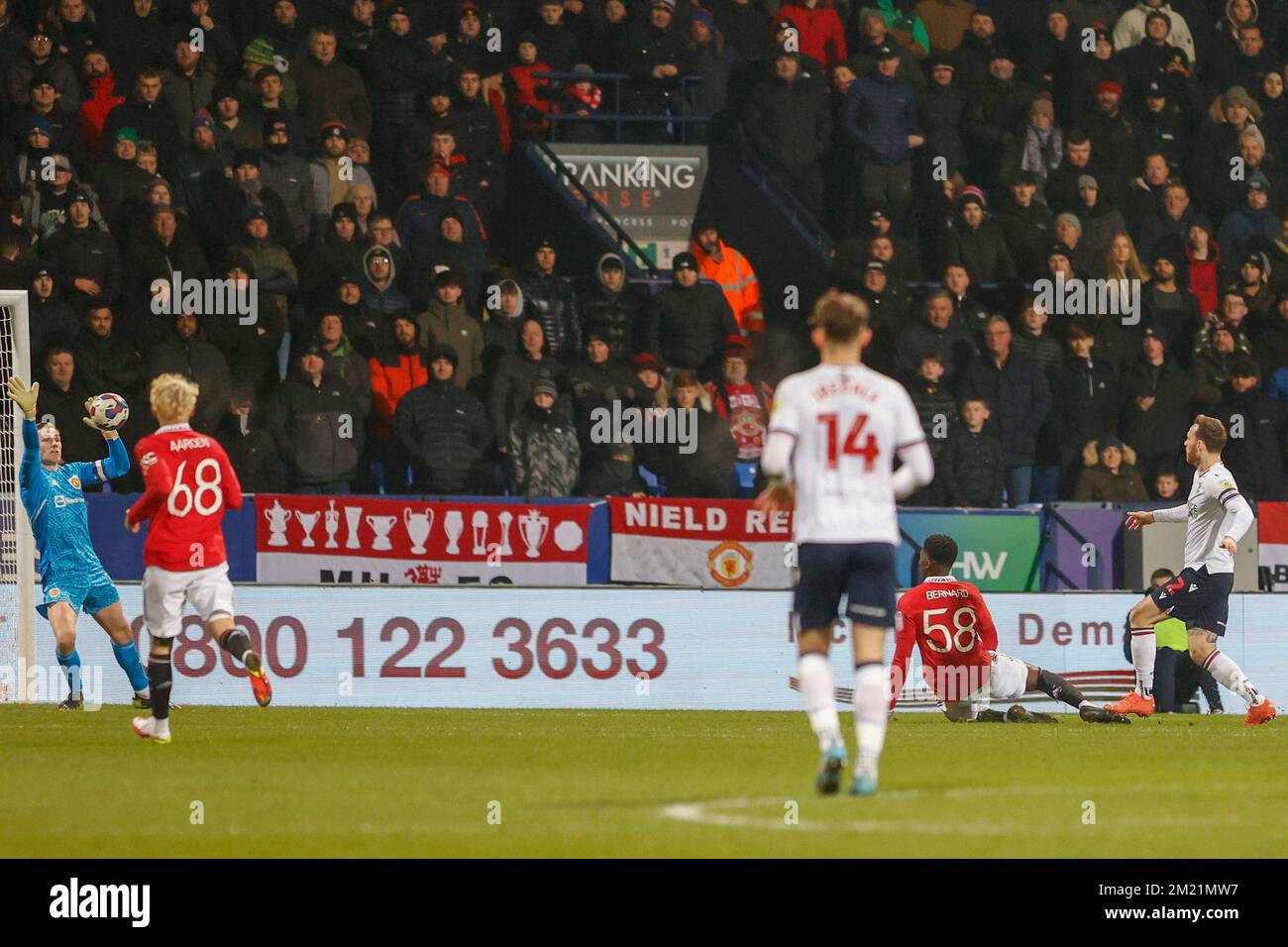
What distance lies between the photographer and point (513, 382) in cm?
1925

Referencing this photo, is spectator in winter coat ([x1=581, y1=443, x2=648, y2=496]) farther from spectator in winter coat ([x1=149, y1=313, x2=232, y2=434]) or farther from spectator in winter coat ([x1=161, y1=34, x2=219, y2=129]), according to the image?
spectator in winter coat ([x1=161, y1=34, x2=219, y2=129])

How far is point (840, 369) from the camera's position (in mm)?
8289

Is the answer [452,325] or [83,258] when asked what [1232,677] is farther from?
[83,258]

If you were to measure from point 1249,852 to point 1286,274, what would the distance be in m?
16.7

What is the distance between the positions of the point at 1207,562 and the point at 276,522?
7.88 metres

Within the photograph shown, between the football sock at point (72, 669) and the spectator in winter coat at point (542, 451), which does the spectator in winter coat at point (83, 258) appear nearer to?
the spectator in winter coat at point (542, 451)

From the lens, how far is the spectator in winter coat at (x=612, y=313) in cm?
2039

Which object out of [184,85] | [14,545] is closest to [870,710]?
[14,545]

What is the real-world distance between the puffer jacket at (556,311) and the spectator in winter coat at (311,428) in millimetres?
2444

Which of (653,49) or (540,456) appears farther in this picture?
(653,49)

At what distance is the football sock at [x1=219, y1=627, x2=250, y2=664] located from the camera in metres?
11.4

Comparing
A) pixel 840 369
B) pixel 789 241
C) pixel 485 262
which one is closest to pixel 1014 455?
pixel 789 241

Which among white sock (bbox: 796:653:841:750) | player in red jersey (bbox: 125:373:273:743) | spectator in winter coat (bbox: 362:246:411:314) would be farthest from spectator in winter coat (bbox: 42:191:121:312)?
white sock (bbox: 796:653:841:750)

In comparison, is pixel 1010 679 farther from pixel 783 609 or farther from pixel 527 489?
pixel 527 489
